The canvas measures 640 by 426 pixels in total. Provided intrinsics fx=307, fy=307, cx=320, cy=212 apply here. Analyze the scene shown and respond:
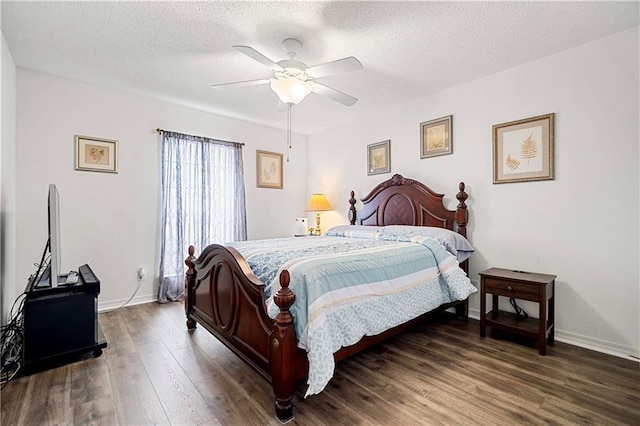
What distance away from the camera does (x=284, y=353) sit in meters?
1.72

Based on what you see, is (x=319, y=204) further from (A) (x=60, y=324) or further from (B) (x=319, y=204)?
(A) (x=60, y=324)

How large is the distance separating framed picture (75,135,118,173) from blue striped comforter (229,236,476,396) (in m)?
2.02

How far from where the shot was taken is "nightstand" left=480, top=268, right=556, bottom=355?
2.46m

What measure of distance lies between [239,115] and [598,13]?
12.9 ft

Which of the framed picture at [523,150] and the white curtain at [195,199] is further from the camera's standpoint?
the white curtain at [195,199]

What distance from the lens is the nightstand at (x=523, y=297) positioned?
246cm

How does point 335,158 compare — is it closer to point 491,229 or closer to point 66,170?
point 491,229

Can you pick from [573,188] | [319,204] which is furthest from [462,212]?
[319,204]

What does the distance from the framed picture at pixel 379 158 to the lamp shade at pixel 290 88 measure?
2045mm

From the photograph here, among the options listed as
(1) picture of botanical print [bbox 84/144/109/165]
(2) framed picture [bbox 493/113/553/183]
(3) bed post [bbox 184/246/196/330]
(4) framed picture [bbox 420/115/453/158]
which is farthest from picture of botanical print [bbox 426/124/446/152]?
(1) picture of botanical print [bbox 84/144/109/165]

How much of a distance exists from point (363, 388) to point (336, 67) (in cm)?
225

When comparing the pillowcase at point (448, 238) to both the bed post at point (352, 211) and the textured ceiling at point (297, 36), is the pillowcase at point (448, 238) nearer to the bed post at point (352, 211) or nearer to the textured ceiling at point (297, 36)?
the bed post at point (352, 211)

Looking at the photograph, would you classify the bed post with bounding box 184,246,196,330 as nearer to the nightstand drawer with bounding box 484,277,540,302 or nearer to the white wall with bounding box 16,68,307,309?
the white wall with bounding box 16,68,307,309

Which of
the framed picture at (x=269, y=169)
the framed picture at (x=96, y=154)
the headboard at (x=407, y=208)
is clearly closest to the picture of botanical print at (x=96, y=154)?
the framed picture at (x=96, y=154)
